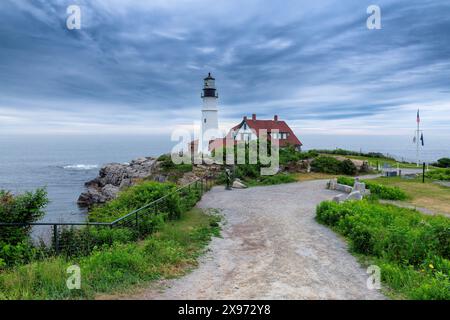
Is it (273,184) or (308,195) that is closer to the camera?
(308,195)

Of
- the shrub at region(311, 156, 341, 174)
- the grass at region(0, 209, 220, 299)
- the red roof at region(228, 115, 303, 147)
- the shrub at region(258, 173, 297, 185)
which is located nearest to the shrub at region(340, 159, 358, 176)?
the shrub at region(311, 156, 341, 174)

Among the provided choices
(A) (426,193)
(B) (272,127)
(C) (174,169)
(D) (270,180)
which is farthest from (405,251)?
(B) (272,127)

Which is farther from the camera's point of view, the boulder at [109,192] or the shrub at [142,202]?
the boulder at [109,192]

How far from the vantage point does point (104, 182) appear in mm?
40625

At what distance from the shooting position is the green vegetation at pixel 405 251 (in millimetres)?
6617

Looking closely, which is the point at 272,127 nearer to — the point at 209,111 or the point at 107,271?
the point at 209,111

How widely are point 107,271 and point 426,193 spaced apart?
20.4 metres

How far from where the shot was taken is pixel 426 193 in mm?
21016

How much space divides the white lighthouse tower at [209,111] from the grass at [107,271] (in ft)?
99.8

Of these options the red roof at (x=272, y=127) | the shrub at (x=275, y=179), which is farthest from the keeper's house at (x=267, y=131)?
the shrub at (x=275, y=179)

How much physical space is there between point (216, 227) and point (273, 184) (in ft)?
47.6

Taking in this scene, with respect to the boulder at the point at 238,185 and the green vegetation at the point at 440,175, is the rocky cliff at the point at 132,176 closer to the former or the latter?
the boulder at the point at 238,185
